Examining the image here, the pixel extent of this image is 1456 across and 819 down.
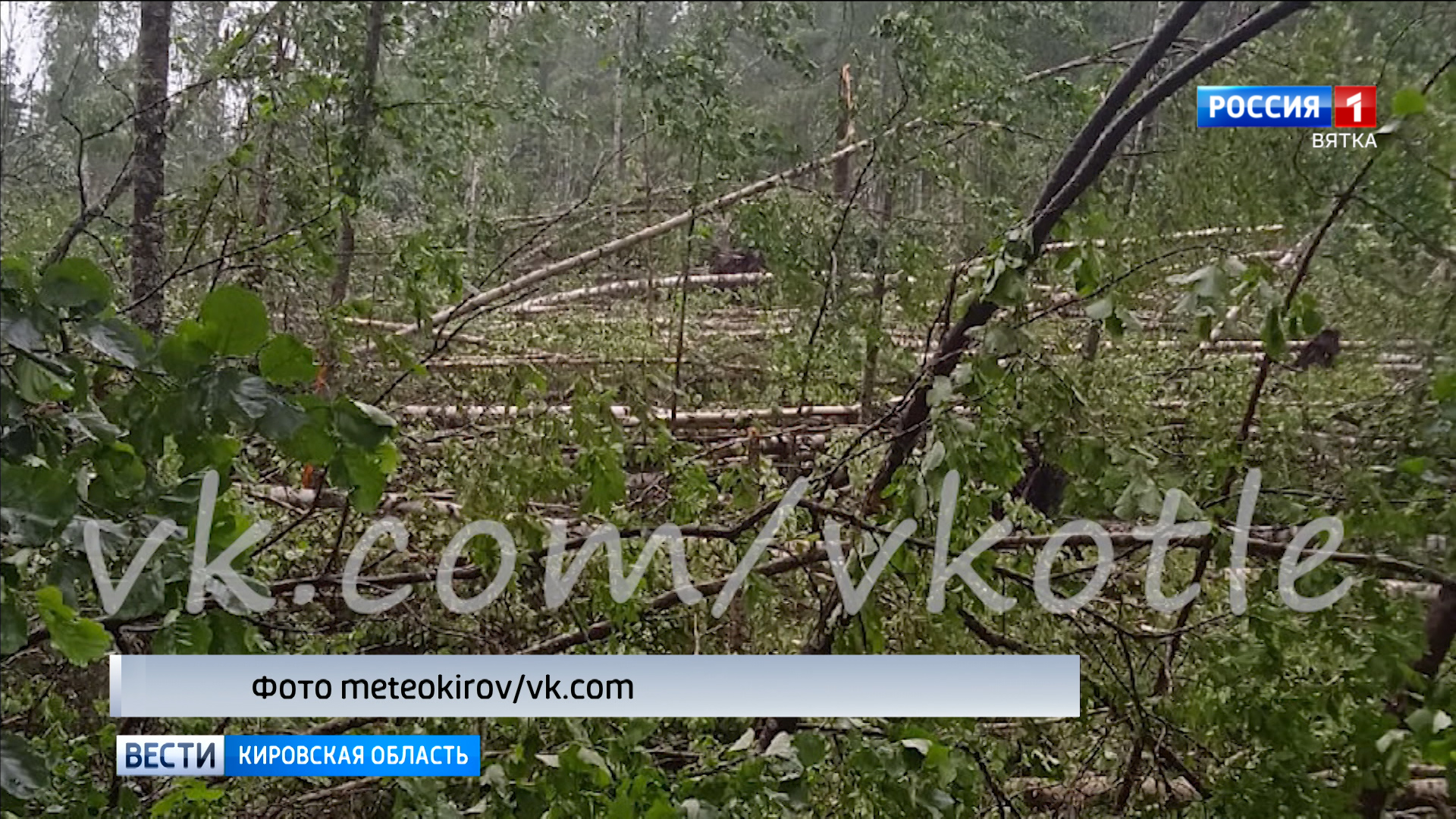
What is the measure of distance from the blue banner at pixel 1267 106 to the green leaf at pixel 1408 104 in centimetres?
49

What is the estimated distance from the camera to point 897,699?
1159 mm

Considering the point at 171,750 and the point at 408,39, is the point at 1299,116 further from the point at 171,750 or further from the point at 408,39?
the point at 408,39

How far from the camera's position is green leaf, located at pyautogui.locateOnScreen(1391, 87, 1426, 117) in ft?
2.93

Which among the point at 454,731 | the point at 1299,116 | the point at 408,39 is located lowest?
the point at 454,731

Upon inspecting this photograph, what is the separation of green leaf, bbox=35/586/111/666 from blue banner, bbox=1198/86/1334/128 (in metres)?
1.42

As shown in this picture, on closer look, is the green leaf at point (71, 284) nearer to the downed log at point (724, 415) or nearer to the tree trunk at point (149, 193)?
the tree trunk at point (149, 193)

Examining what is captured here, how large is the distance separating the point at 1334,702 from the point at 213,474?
104 centimetres

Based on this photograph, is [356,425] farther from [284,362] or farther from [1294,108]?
[1294,108]

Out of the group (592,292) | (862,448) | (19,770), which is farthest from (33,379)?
(592,292)

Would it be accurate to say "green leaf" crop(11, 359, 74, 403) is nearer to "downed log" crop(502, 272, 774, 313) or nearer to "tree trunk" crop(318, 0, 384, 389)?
"tree trunk" crop(318, 0, 384, 389)

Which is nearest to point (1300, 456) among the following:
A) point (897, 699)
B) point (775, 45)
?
point (897, 699)
